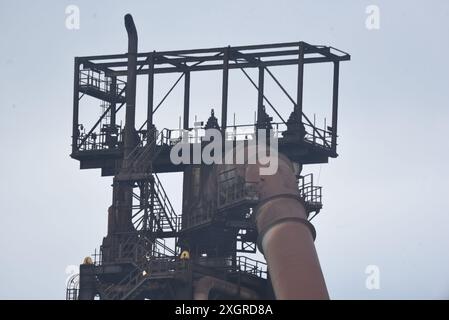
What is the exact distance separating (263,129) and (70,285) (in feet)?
42.2

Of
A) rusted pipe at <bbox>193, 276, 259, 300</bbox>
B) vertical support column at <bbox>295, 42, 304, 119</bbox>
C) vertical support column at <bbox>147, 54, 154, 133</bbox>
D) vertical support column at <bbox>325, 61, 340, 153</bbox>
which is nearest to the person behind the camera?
rusted pipe at <bbox>193, 276, 259, 300</bbox>

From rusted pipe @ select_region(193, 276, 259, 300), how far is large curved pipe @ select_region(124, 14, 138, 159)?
11.0 metres

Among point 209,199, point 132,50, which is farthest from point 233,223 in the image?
point 132,50

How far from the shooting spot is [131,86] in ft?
457

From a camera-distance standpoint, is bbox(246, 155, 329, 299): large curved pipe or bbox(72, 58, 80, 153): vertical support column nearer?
bbox(246, 155, 329, 299): large curved pipe

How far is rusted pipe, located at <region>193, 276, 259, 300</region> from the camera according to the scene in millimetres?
129750

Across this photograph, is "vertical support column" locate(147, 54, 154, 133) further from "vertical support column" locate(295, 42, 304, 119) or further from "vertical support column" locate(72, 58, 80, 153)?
"vertical support column" locate(295, 42, 304, 119)

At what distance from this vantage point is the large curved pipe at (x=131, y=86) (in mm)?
138337

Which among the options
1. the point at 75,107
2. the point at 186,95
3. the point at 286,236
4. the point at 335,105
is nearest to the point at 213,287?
the point at 286,236

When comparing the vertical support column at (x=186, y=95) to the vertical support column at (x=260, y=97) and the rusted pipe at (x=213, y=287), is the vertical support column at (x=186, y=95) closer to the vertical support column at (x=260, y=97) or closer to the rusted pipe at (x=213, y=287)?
the vertical support column at (x=260, y=97)
